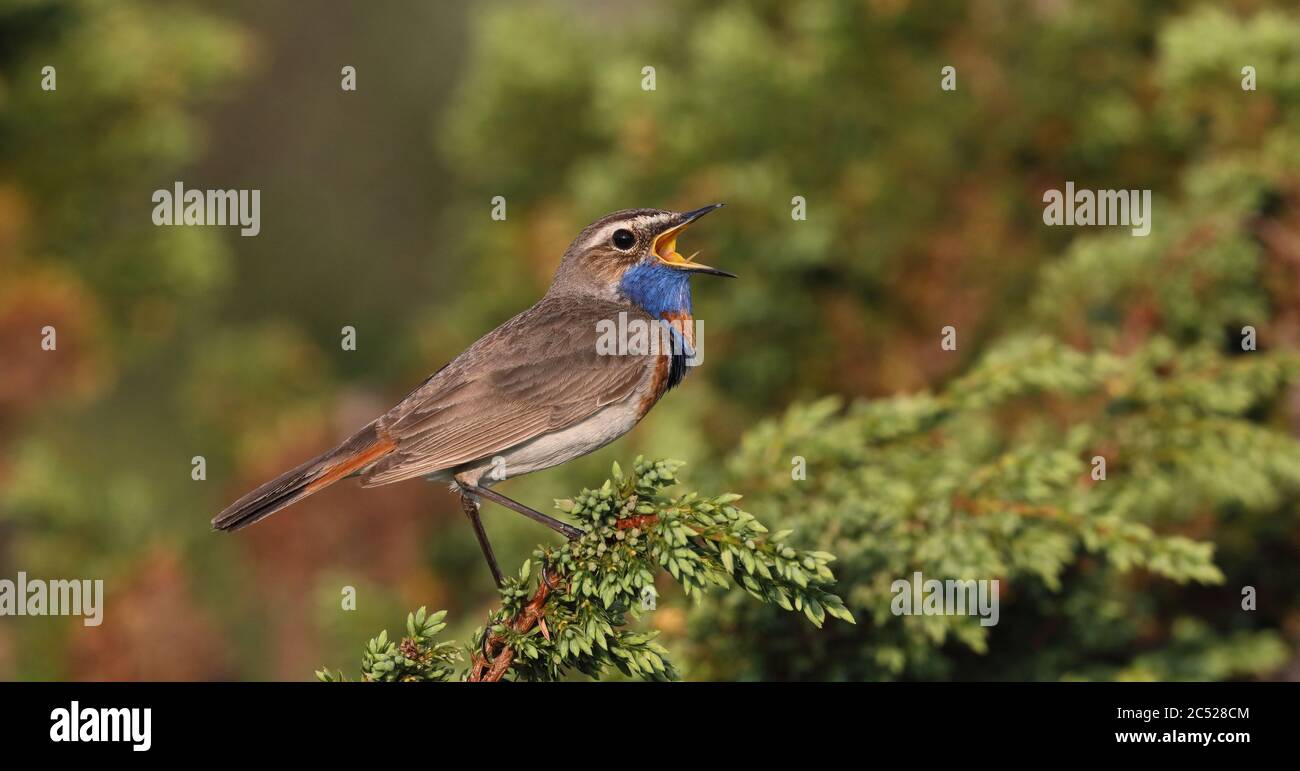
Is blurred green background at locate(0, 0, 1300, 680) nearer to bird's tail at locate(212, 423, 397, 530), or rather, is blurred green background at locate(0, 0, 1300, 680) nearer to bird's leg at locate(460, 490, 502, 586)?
bird's leg at locate(460, 490, 502, 586)

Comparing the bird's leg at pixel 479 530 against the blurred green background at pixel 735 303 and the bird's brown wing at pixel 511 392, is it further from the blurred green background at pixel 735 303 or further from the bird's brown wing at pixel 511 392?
the blurred green background at pixel 735 303

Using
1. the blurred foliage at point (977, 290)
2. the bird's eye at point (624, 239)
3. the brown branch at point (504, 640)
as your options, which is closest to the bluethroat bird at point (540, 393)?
the bird's eye at point (624, 239)

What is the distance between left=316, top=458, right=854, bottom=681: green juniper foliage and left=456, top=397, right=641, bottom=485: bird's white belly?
1.52ft

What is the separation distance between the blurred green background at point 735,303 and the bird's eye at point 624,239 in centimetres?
81

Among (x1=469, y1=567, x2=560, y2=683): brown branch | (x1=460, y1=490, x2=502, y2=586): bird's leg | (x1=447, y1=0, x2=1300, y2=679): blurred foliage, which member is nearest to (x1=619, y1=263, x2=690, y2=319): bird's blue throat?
(x1=447, y1=0, x2=1300, y2=679): blurred foliage

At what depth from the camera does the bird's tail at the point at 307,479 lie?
10.6ft

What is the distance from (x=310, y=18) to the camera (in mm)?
8906

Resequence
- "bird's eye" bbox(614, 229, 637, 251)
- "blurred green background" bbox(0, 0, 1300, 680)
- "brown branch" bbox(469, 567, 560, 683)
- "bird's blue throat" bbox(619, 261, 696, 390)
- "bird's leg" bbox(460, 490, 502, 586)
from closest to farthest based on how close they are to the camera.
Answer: "brown branch" bbox(469, 567, 560, 683) < "bird's leg" bbox(460, 490, 502, 586) < "bird's blue throat" bbox(619, 261, 696, 390) < "bird's eye" bbox(614, 229, 637, 251) < "blurred green background" bbox(0, 0, 1300, 680)

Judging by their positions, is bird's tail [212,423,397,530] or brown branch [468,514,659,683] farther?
bird's tail [212,423,397,530]

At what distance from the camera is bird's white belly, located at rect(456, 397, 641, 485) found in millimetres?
3480

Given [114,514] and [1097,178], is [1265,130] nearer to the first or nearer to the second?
[1097,178]

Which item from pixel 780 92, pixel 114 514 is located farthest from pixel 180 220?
pixel 780 92
